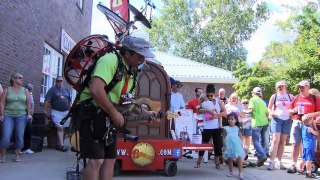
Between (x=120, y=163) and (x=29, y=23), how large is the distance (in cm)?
523

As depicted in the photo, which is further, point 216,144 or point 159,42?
point 159,42

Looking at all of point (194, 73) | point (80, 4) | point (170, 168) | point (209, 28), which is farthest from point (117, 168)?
point (209, 28)

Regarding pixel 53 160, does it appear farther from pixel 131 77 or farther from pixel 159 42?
pixel 159 42

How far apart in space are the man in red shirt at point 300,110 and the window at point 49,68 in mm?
7283

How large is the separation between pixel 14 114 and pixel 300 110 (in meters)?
5.58

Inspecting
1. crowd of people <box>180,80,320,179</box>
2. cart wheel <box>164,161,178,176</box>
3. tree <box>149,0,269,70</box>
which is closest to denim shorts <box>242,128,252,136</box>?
crowd of people <box>180,80,320,179</box>

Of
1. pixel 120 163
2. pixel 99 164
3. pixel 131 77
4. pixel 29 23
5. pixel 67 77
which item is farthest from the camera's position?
pixel 29 23

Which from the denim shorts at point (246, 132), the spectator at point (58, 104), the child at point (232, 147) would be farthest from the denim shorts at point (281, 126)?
the spectator at point (58, 104)

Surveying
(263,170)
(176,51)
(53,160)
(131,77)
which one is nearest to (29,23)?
(53,160)

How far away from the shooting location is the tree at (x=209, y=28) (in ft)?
137

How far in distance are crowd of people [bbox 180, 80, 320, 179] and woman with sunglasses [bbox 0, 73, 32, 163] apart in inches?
142

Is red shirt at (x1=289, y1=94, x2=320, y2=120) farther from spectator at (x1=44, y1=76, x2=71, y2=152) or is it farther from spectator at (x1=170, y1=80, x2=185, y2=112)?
spectator at (x1=44, y1=76, x2=71, y2=152)

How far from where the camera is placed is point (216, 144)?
349 inches

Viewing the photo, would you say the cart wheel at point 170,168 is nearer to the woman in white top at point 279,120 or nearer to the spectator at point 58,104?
the woman in white top at point 279,120
